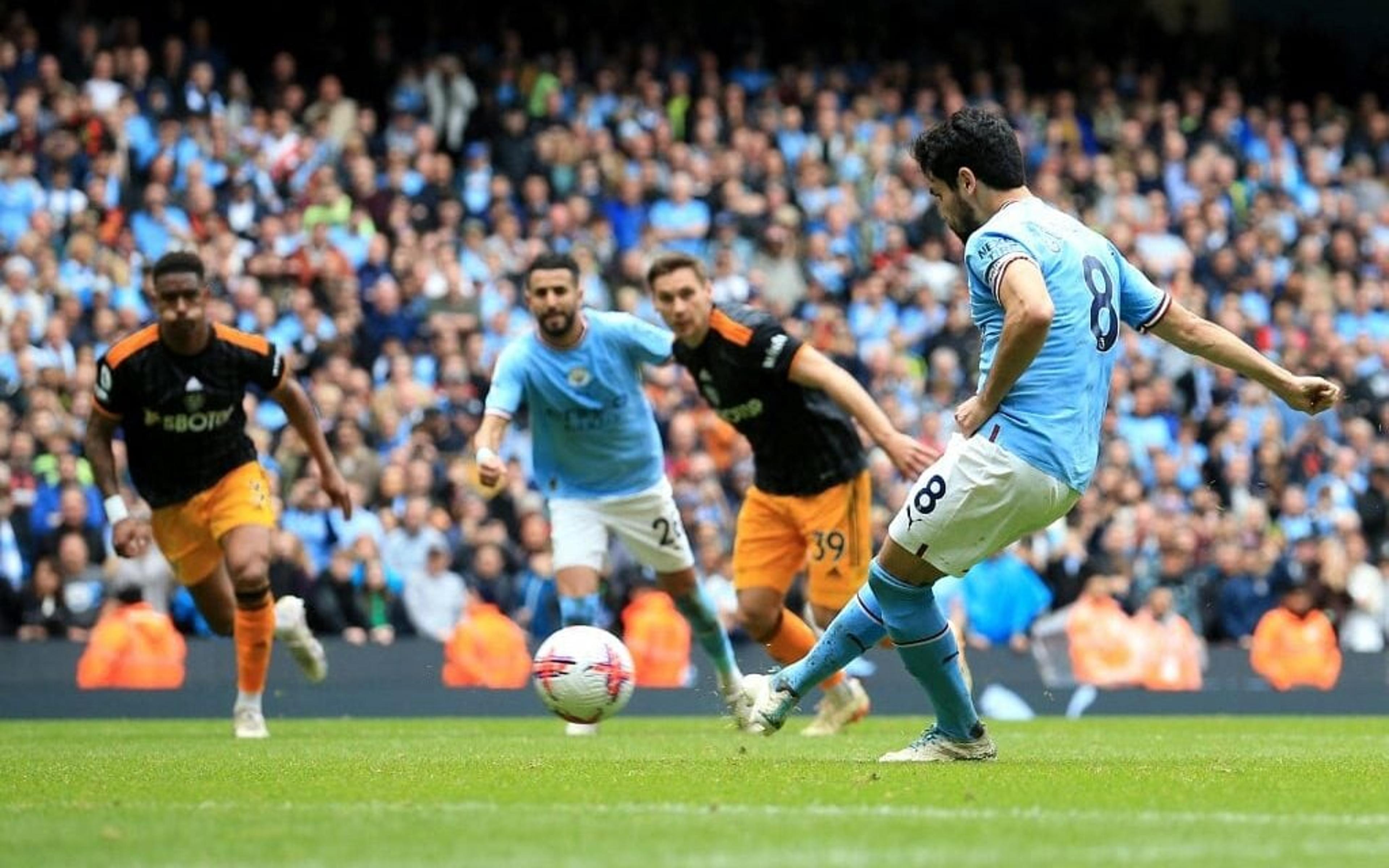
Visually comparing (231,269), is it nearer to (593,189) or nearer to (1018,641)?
(593,189)

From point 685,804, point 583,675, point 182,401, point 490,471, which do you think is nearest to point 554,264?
point 490,471

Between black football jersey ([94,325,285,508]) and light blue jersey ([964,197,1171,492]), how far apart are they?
202 inches

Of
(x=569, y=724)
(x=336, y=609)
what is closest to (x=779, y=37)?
(x=336, y=609)

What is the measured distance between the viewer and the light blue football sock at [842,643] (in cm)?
909

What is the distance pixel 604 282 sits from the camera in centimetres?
2209

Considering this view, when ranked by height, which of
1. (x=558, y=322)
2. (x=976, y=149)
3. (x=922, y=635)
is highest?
(x=976, y=149)

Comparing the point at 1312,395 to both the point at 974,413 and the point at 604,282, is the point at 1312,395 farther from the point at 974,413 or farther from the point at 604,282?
the point at 604,282

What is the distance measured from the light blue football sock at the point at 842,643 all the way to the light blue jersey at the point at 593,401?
3610 millimetres

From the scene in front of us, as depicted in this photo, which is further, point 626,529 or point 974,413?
point 626,529

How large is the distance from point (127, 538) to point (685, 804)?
551 cm

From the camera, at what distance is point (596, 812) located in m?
6.99

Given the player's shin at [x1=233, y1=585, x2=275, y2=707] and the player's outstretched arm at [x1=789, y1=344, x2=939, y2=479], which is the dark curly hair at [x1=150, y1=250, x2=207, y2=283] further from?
the player's outstretched arm at [x1=789, y1=344, x2=939, y2=479]

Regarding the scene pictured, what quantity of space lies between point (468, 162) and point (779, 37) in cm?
570

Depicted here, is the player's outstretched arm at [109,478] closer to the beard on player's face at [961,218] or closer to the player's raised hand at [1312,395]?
the beard on player's face at [961,218]
